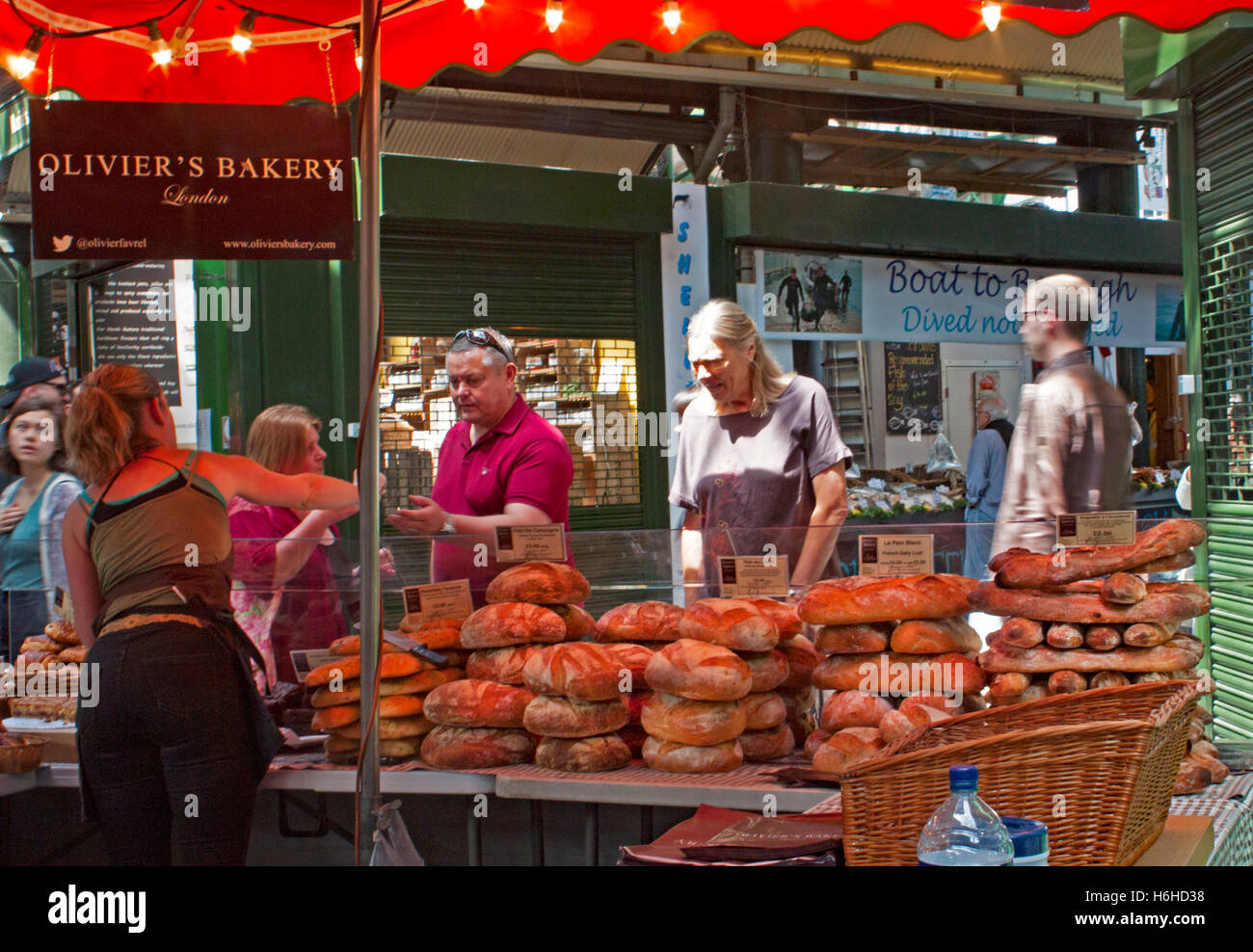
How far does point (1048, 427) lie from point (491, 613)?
6.27 feet

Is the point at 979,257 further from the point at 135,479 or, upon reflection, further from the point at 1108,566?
the point at 135,479

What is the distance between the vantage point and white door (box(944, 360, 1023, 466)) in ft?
38.5

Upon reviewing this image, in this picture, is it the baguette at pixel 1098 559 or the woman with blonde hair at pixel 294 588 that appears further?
the woman with blonde hair at pixel 294 588

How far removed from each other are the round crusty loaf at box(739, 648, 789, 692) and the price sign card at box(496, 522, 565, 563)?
2.14 feet

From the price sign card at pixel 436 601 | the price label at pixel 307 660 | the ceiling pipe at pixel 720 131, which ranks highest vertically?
the ceiling pipe at pixel 720 131

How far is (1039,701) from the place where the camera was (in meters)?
2.16

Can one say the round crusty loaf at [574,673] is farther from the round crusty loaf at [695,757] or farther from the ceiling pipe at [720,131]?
the ceiling pipe at [720,131]

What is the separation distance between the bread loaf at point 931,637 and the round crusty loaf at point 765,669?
1.01 ft

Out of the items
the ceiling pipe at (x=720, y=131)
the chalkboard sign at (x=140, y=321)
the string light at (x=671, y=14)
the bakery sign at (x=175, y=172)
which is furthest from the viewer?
the ceiling pipe at (x=720, y=131)

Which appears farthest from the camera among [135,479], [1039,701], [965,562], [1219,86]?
[1219,86]

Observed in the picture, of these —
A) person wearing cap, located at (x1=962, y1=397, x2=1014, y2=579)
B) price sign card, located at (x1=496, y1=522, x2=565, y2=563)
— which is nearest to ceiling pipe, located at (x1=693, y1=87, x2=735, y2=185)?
person wearing cap, located at (x1=962, y1=397, x2=1014, y2=579)

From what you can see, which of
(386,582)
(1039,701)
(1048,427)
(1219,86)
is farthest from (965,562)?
(1219,86)

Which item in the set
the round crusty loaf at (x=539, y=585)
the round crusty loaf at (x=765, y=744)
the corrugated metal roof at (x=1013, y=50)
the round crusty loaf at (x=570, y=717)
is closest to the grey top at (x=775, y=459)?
the round crusty loaf at (x=539, y=585)

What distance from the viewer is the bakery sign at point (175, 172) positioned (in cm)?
249
